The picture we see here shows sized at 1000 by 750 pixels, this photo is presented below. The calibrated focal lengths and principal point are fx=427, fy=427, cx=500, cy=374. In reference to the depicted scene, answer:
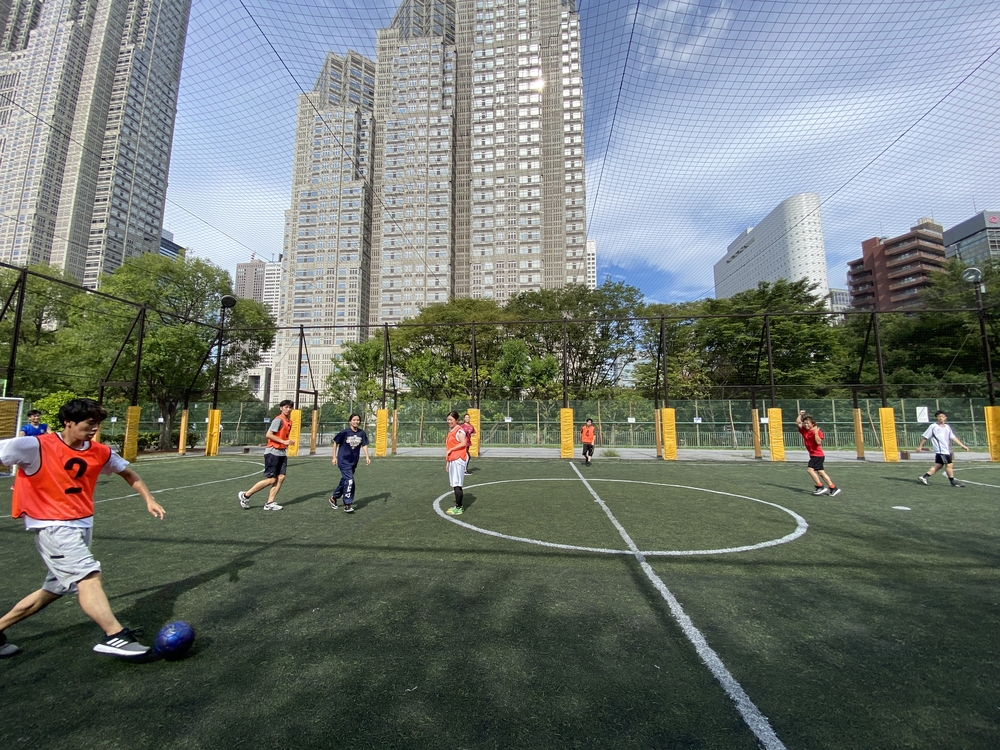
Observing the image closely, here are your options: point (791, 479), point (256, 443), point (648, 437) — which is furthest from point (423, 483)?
point (256, 443)

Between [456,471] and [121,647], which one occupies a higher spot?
[456,471]

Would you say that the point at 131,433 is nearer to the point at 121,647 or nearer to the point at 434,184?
the point at 121,647

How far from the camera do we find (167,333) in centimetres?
2639

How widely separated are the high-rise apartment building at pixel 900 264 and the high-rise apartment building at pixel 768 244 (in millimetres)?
51110

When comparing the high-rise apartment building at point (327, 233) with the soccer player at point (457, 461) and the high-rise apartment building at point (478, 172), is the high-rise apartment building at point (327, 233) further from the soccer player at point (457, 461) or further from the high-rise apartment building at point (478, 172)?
the soccer player at point (457, 461)

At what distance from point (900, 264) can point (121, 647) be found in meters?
110

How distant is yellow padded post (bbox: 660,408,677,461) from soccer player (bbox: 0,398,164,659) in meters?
19.2

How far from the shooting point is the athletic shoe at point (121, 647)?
2.88 m

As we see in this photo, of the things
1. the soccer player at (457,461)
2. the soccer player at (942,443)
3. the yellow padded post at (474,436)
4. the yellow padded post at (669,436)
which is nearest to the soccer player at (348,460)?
the soccer player at (457,461)

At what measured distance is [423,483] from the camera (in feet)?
37.4

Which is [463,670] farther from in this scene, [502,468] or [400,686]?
[502,468]

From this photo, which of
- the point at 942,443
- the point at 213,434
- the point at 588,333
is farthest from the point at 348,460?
the point at 588,333

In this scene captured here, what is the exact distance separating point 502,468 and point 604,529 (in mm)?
9019

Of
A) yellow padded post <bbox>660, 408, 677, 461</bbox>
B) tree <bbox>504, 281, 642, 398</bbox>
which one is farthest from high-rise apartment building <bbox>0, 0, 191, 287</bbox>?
yellow padded post <bbox>660, 408, 677, 461</bbox>
